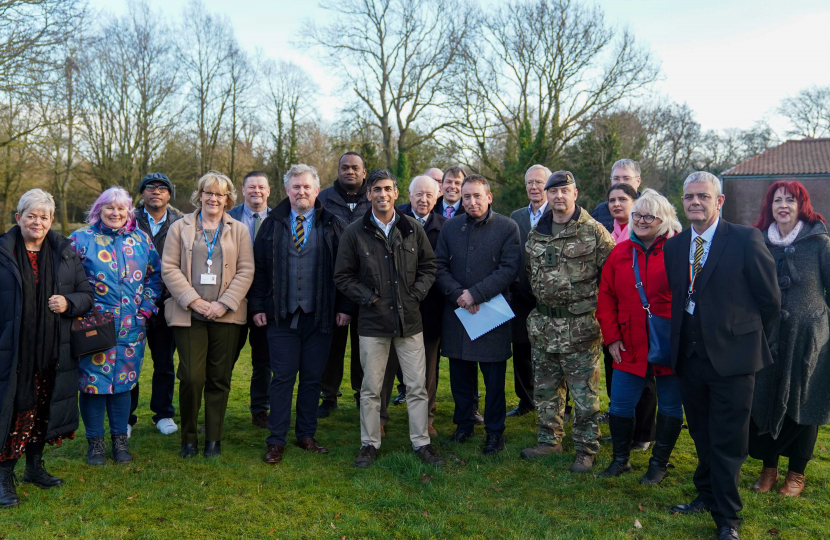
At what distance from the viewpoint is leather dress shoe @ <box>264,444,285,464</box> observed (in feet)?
15.6

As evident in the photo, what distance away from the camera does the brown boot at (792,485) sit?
403cm

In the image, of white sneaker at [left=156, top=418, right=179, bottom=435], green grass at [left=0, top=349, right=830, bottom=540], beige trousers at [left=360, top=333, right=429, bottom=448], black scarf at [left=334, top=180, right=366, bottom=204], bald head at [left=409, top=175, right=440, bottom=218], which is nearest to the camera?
green grass at [left=0, top=349, right=830, bottom=540]

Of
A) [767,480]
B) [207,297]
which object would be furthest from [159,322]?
[767,480]

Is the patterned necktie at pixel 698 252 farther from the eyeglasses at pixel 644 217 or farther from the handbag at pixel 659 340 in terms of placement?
the handbag at pixel 659 340

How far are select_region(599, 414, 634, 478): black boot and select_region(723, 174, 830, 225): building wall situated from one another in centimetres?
3387

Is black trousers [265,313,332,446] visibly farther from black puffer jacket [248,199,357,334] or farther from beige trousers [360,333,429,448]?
beige trousers [360,333,429,448]

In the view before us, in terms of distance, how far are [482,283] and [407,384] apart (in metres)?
1.03

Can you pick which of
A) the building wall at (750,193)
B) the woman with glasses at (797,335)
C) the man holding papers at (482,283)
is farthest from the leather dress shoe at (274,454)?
the building wall at (750,193)

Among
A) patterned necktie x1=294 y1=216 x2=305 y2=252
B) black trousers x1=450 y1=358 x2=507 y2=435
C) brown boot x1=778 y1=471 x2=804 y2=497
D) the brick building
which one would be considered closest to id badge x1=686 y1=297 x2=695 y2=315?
brown boot x1=778 y1=471 x2=804 y2=497

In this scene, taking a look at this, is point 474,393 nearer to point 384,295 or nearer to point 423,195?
point 384,295

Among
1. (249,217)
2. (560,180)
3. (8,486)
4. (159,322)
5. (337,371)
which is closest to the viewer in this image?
(8,486)

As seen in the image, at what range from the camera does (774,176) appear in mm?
34312

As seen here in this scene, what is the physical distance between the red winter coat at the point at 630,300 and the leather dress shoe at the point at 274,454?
9.02ft

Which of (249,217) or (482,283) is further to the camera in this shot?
(249,217)
